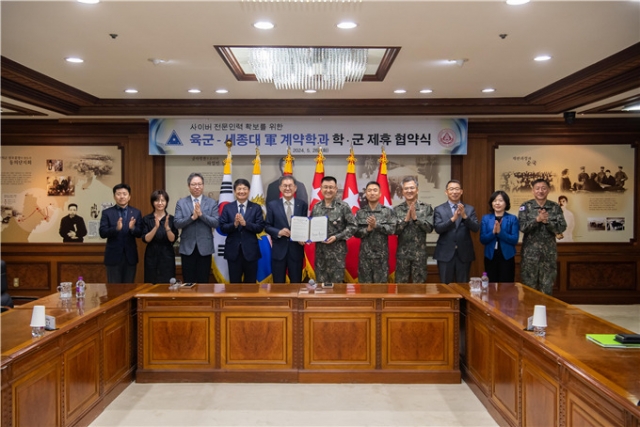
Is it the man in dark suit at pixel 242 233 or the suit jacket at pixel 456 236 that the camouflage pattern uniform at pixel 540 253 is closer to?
the suit jacket at pixel 456 236

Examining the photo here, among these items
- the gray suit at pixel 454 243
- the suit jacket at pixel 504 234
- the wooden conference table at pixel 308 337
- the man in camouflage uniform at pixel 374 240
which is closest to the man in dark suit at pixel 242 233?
the man in camouflage uniform at pixel 374 240

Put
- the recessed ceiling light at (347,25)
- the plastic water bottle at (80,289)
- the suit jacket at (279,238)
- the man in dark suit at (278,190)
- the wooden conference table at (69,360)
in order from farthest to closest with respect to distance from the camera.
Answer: the man in dark suit at (278,190) < the suit jacket at (279,238) < the plastic water bottle at (80,289) < the recessed ceiling light at (347,25) < the wooden conference table at (69,360)

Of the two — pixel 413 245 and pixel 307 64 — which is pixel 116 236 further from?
pixel 413 245

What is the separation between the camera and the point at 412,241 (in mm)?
6055

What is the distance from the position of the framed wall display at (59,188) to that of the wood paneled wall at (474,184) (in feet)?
0.42

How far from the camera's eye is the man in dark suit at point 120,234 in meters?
5.92

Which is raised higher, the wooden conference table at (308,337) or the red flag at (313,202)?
the red flag at (313,202)

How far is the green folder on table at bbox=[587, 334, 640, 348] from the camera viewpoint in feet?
9.63

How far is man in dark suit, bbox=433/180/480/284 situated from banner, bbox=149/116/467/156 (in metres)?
1.62

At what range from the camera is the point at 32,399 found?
3.03m

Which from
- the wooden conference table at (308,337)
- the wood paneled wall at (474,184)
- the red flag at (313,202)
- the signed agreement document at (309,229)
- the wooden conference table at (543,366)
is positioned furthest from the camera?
the wood paneled wall at (474,184)

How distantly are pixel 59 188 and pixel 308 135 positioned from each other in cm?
353

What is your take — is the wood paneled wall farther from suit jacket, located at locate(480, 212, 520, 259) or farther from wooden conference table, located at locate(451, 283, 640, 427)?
wooden conference table, located at locate(451, 283, 640, 427)

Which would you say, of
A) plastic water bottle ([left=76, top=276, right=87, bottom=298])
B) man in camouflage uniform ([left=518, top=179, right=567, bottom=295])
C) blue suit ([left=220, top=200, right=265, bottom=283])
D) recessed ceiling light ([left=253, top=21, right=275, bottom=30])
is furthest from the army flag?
man in camouflage uniform ([left=518, top=179, right=567, bottom=295])
